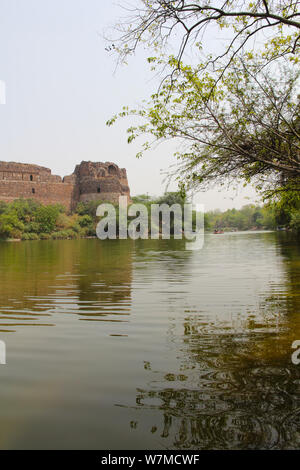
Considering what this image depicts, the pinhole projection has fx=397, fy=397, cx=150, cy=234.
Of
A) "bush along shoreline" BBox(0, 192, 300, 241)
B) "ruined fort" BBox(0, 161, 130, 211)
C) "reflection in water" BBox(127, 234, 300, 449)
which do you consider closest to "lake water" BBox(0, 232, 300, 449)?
"reflection in water" BBox(127, 234, 300, 449)

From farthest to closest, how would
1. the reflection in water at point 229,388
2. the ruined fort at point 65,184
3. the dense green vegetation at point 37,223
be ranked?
1. the ruined fort at point 65,184
2. the dense green vegetation at point 37,223
3. the reflection in water at point 229,388

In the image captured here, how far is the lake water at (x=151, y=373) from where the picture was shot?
2.47 m

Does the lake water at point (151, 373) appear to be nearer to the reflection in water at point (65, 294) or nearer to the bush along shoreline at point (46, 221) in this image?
the reflection in water at point (65, 294)

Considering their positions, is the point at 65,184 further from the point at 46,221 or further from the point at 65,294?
the point at 65,294

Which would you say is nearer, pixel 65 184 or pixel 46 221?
pixel 46 221

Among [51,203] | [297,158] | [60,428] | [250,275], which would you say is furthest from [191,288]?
[51,203]

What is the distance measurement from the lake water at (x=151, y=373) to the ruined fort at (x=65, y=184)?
58342mm

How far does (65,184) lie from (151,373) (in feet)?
222

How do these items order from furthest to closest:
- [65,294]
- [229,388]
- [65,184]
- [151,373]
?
[65,184] < [65,294] < [151,373] < [229,388]

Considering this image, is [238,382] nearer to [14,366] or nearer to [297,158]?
[14,366]

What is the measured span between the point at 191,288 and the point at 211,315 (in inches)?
110

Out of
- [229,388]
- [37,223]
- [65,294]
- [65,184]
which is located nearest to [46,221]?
[37,223]

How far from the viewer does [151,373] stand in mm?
3453

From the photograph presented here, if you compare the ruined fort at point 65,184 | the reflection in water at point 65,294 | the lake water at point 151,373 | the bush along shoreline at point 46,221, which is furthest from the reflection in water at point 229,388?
the ruined fort at point 65,184
